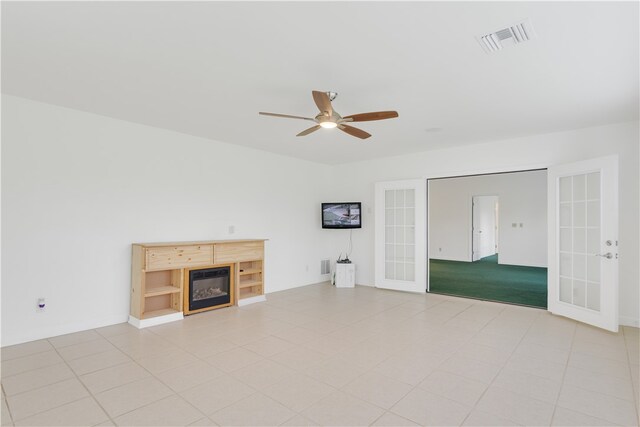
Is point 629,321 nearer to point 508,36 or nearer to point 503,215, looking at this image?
point 508,36

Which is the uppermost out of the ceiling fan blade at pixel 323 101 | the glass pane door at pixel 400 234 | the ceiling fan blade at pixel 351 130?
the ceiling fan blade at pixel 323 101

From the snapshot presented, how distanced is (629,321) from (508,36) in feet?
13.6

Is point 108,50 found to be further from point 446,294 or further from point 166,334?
point 446,294

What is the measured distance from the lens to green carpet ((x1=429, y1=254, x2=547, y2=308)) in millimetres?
5804

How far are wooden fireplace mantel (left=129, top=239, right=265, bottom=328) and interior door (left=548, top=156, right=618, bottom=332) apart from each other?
4495 mm

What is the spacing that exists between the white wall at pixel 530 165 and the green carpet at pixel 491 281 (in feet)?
4.12

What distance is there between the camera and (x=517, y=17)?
6.96 ft

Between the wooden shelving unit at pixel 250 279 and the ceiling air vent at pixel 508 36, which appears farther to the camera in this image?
the wooden shelving unit at pixel 250 279

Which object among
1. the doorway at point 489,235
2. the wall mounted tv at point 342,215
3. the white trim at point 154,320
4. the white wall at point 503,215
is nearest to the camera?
the white trim at point 154,320

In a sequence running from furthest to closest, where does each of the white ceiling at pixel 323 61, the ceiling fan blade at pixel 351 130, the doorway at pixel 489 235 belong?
the doorway at pixel 489 235 → the ceiling fan blade at pixel 351 130 → the white ceiling at pixel 323 61

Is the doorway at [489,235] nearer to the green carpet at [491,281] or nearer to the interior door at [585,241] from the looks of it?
the green carpet at [491,281]

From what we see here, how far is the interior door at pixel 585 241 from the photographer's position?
12.7ft

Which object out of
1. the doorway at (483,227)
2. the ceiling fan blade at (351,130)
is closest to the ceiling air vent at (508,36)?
the ceiling fan blade at (351,130)

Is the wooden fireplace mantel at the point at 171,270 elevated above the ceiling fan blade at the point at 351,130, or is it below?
below
